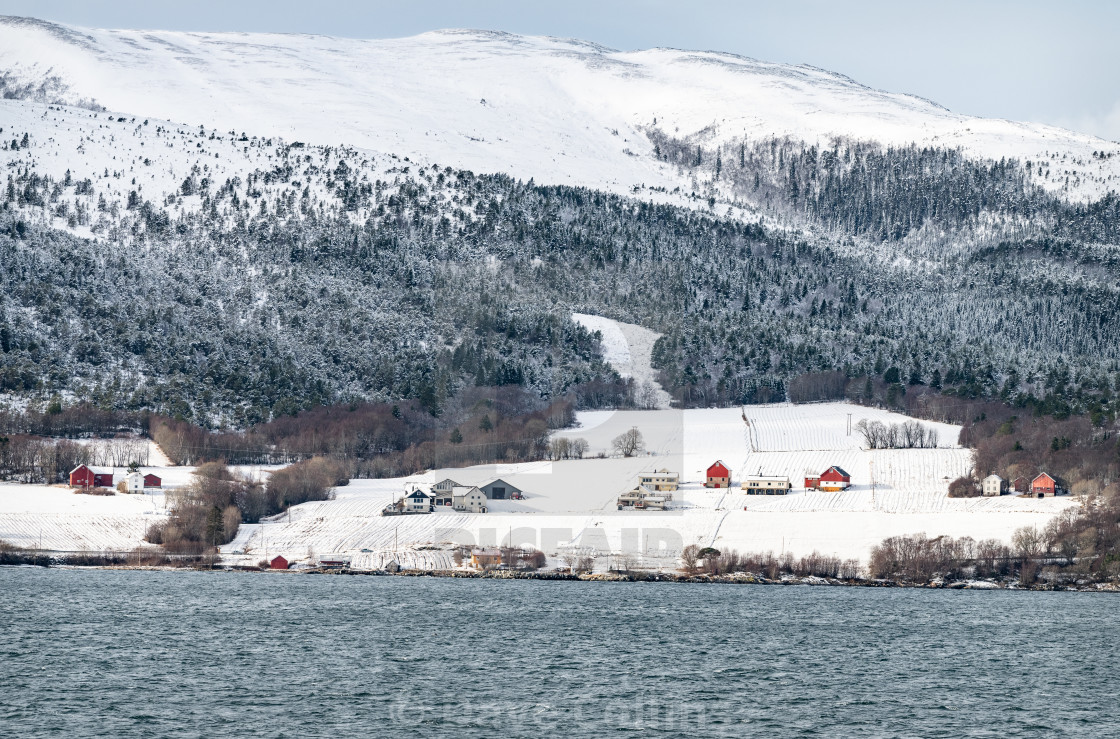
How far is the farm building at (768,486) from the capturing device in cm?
14288

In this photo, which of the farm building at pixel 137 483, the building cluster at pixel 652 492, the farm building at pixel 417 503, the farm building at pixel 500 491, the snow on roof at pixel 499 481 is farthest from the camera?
the snow on roof at pixel 499 481

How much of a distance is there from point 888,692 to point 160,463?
115 meters

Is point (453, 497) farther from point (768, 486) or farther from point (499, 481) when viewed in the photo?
point (768, 486)

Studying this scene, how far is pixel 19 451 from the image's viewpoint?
146m

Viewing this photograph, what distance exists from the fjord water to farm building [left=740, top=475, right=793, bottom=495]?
42.5m

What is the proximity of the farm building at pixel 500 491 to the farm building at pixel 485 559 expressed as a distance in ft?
65.1

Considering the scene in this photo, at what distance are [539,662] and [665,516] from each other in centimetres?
6701

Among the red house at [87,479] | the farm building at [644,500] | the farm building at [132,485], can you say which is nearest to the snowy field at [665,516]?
the farm building at [644,500]

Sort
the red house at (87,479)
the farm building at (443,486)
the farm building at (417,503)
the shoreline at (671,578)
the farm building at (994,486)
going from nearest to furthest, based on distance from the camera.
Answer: the shoreline at (671,578) → the farm building at (994,486) → the farm building at (417,503) → the red house at (87,479) → the farm building at (443,486)

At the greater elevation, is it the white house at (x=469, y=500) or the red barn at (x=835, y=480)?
the red barn at (x=835, y=480)

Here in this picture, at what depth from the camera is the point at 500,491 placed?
14000 centimetres

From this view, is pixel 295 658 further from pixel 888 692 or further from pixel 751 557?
pixel 751 557

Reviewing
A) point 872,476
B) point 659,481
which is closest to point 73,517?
point 659,481

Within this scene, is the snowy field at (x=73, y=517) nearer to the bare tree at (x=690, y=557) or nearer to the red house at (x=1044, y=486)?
the bare tree at (x=690, y=557)
